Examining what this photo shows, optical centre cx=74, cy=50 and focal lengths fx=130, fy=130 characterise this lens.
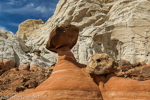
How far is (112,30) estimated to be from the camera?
2253 cm

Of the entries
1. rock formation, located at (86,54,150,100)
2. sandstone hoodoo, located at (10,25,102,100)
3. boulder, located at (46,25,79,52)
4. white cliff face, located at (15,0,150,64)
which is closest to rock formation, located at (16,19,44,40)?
white cliff face, located at (15,0,150,64)

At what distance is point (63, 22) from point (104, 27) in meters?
7.94

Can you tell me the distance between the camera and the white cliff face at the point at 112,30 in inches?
776

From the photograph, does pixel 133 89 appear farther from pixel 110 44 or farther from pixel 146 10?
pixel 146 10

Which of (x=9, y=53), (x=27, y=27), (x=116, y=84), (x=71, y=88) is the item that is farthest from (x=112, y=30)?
(x=27, y=27)

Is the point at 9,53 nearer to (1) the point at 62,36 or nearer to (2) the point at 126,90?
(1) the point at 62,36

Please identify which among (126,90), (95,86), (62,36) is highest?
(62,36)

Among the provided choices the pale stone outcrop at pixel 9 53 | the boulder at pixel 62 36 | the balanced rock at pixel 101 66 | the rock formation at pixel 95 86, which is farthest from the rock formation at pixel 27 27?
the balanced rock at pixel 101 66

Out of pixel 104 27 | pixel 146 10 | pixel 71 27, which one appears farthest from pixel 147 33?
pixel 71 27

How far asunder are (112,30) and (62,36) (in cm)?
1739

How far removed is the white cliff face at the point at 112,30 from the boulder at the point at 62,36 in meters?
11.9

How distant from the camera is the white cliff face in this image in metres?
19.7

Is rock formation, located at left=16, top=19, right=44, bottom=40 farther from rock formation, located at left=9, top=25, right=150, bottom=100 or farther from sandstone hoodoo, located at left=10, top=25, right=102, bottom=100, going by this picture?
rock formation, located at left=9, top=25, right=150, bottom=100

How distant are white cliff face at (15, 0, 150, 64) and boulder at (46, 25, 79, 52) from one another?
11916 mm
